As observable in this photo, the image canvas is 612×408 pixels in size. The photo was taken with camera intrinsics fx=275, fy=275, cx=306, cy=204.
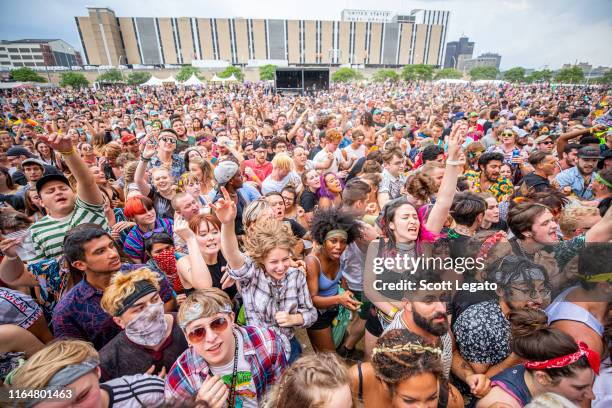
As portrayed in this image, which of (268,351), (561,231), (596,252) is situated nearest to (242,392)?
(268,351)

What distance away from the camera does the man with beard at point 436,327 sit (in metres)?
1.80

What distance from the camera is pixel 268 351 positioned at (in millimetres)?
1821

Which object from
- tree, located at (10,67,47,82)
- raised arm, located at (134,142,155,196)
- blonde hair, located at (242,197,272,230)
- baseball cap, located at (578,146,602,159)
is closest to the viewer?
blonde hair, located at (242,197,272,230)

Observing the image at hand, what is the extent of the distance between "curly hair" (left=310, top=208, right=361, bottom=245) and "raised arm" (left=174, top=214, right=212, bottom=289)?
1.05 meters

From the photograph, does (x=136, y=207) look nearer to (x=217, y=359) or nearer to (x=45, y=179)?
(x=45, y=179)

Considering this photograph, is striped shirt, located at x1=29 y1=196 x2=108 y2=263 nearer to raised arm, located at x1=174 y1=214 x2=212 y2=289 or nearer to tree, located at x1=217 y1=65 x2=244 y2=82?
raised arm, located at x1=174 y1=214 x2=212 y2=289

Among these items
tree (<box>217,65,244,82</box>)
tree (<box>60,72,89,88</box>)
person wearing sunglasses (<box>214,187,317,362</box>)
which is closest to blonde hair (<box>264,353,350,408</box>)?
person wearing sunglasses (<box>214,187,317,362</box>)

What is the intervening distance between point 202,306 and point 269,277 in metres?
0.66

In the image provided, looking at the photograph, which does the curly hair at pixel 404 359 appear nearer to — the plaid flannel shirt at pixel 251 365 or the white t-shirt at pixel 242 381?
the plaid flannel shirt at pixel 251 365

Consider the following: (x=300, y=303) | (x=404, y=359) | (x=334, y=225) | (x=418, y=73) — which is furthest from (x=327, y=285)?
(x=418, y=73)

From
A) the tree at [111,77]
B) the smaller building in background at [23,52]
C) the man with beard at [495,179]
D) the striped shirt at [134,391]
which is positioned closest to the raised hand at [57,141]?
the striped shirt at [134,391]

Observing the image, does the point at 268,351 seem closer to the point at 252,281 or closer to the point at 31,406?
the point at 252,281

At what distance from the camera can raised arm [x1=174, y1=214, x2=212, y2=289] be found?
2.30m

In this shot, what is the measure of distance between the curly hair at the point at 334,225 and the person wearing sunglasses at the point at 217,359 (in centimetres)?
115
